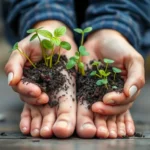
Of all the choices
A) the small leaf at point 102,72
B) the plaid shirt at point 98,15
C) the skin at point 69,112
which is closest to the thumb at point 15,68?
the skin at point 69,112

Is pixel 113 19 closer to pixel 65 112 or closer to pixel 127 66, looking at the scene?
pixel 127 66

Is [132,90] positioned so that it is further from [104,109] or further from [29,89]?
[29,89]

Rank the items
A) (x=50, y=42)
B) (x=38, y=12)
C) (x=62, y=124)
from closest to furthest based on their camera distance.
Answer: (x=62, y=124) → (x=50, y=42) → (x=38, y=12)

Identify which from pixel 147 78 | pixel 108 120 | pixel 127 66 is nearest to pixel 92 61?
pixel 127 66

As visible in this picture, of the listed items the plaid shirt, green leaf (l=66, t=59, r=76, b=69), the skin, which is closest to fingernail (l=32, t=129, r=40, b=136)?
the skin

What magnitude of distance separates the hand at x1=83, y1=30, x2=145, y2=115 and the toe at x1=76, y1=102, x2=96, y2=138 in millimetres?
41

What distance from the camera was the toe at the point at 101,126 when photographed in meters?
1.53

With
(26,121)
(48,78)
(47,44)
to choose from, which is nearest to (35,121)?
(26,121)

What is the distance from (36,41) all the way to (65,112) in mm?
274

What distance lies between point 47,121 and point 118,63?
336mm

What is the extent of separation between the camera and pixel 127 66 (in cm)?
171

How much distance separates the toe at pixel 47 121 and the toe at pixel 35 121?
0.02 metres

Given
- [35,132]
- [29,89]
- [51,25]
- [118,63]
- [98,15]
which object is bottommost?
[35,132]

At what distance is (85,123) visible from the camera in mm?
1556
